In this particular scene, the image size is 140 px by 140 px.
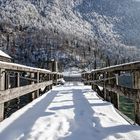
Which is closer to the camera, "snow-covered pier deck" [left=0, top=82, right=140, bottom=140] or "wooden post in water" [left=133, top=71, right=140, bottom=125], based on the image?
"snow-covered pier deck" [left=0, top=82, right=140, bottom=140]

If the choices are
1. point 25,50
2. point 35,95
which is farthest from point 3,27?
point 35,95

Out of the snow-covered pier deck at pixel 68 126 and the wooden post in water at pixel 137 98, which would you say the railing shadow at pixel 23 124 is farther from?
the wooden post in water at pixel 137 98

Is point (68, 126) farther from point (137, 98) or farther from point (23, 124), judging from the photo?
point (137, 98)

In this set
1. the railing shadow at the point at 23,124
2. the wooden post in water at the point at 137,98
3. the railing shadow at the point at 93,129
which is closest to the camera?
the railing shadow at the point at 93,129

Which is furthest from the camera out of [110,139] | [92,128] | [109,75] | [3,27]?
[3,27]

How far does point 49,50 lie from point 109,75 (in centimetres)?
13696

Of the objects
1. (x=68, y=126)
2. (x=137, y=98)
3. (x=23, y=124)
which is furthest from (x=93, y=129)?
(x=23, y=124)

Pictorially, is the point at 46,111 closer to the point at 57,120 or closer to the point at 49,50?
the point at 57,120

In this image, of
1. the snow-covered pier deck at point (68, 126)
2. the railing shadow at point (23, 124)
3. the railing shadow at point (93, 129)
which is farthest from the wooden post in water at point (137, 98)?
the railing shadow at point (23, 124)

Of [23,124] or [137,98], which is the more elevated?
[137,98]

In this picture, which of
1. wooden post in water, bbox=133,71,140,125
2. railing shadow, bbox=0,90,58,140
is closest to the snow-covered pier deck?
railing shadow, bbox=0,90,58,140

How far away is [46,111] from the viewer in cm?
684

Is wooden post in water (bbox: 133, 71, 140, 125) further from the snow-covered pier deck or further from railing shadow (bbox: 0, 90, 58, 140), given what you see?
railing shadow (bbox: 0, 90, 58, 140)

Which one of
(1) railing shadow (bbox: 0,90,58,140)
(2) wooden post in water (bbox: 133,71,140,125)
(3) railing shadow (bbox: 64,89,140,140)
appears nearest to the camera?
(3) railing shadow (bbox: 64,89,140,140)
